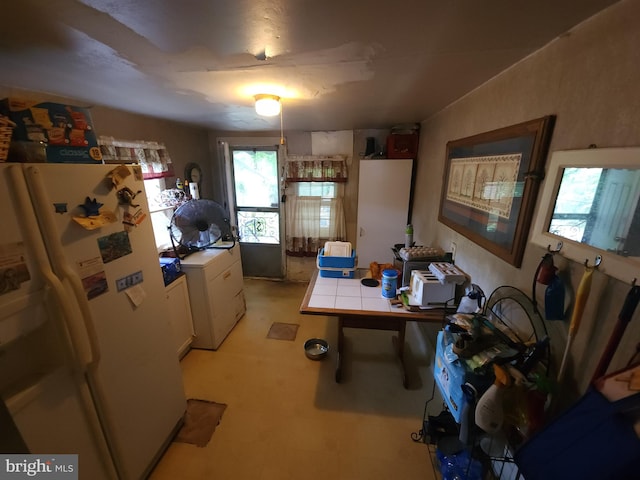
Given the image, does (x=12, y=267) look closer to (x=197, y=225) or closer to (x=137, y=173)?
(x=137, y=173)

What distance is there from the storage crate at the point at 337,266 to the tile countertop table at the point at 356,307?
0.04m

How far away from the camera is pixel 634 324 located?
71 cm

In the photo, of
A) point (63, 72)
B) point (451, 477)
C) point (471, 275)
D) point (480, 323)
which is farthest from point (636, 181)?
point (63, 72)

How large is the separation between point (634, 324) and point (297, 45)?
1.42 m

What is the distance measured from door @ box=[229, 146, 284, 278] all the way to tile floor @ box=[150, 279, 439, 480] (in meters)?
1.34

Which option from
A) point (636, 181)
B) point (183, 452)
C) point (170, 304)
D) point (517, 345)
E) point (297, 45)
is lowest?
point (183, 452)

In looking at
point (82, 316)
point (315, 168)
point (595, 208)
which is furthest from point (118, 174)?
point (315, 168)

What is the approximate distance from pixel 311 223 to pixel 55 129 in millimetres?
2724

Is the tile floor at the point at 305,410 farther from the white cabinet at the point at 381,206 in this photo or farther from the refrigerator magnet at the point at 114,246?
the refrigerator magnet at the point at 114,246

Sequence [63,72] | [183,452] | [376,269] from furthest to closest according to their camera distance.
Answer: [376,269]
[183,452]
[63,72]

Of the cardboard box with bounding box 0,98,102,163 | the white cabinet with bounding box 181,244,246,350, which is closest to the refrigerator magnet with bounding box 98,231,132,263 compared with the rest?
the cardboard box with bounding box 0,98,102,163

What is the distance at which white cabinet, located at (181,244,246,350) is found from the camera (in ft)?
7.54

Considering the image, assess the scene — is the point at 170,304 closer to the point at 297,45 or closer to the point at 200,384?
the point at 200,384

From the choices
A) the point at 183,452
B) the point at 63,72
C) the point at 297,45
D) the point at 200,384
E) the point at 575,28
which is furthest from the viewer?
the point at 200,384
